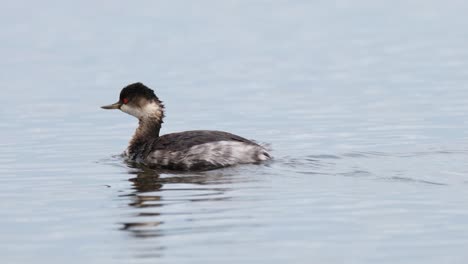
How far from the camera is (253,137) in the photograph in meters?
16.4

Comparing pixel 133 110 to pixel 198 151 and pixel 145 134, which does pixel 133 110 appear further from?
pixel 198 151

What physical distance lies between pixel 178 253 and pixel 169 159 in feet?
15.4

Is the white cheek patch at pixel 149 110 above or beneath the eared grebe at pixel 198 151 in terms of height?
above

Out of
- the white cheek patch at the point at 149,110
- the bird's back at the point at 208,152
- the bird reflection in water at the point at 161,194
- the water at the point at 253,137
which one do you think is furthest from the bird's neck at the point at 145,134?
the bird's back at the point at 208,152

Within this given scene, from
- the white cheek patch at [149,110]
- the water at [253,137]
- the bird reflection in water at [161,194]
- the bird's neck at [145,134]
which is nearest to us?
the water at [253,137]

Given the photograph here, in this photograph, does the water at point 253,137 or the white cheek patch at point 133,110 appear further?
the white cheek patch at point 133,110

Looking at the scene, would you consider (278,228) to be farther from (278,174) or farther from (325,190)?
(278,174)

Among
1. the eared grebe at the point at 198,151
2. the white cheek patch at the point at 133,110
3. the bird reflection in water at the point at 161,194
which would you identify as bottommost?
the bird reflection in water at the point at 161,194

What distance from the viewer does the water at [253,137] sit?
30.7 feet

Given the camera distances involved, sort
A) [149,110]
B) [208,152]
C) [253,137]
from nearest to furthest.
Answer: [208,152]
[149,110]
[253,137]

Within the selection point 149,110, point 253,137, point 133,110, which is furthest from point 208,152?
point 253,137

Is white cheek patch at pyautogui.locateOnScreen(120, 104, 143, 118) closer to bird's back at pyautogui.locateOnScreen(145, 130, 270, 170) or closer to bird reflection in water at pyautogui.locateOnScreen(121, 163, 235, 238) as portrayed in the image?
bird reflection in water at pyautogui.locateOnScreen(121, 163, 235, 238)

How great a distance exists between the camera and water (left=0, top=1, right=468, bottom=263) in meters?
9.37

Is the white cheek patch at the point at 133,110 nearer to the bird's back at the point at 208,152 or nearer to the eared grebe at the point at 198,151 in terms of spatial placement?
the eared grebe at the point at 198,151
